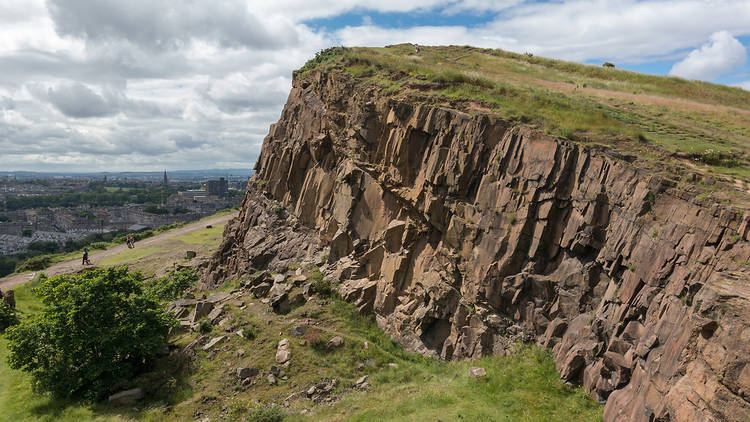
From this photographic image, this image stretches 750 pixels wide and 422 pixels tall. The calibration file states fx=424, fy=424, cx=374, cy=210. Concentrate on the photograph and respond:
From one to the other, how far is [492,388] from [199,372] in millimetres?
16278

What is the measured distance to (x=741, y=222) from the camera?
44.3ft

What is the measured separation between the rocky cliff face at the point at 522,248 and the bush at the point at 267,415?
8.72 m

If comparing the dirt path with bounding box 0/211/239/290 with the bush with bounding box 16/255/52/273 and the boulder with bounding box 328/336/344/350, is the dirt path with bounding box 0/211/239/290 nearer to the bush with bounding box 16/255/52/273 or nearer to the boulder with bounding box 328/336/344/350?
the bush with bounding box 16/255/52/273

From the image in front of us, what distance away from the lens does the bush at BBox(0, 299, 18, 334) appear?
3794 cm

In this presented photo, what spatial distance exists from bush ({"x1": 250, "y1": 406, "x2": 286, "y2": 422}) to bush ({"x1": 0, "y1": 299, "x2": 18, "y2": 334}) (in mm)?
32084

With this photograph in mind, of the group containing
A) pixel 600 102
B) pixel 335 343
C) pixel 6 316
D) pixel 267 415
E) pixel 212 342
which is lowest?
pixel 6 316

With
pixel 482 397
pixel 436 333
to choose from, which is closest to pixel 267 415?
pixel 482 397

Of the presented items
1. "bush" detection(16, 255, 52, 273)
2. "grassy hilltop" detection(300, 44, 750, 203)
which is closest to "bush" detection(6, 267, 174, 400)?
"grassy hilltop" detection(300, 44, 750, 203)

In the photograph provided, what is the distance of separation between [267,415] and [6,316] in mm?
33830

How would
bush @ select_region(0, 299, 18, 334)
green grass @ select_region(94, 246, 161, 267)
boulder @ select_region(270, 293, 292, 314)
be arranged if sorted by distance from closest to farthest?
boulder @ select_region(270, 293, 292, 314) → bush @ select_region(0, 299, 18, 334) → green grass @ select_region(94, 246, 161, 267)

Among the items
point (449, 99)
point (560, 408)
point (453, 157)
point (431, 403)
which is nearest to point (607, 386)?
point (560, 408)

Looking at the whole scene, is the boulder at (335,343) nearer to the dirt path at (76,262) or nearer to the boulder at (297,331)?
the boulder at (297,331)

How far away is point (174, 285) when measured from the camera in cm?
4219

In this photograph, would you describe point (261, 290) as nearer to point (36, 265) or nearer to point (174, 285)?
point (174, 285)
